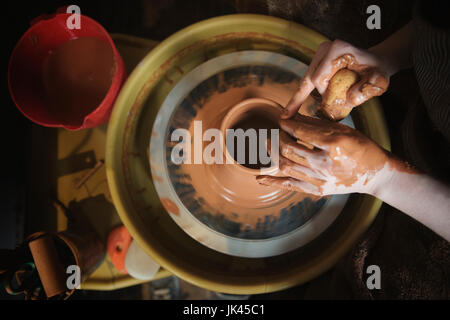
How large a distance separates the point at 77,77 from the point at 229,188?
1.03 meters

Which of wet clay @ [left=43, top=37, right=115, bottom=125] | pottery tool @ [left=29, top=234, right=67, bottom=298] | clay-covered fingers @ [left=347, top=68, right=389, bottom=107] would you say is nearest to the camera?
clay-covered fingers @ [left=347, top=68, right=389, bottom=107]

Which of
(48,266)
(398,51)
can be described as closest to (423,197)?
(398,51)

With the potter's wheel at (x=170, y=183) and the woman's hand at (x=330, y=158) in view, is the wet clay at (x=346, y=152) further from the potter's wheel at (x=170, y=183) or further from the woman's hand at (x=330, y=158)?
the potter's wheel at (x=170, y=183)

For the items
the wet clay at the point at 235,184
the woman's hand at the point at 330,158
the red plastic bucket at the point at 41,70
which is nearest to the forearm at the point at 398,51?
the woman's hand at the point at 330,158

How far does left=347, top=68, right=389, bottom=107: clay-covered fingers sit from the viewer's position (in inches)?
33.6

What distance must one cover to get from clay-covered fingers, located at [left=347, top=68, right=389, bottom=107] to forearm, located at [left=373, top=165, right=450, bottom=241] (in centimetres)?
26

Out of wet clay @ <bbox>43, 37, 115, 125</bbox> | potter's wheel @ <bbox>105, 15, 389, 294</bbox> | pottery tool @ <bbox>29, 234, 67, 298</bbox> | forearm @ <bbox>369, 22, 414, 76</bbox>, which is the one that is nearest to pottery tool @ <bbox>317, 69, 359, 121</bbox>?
forearm @ <bbox>369, 22, 414, 76</bbox>

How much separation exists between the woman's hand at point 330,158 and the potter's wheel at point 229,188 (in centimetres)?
27

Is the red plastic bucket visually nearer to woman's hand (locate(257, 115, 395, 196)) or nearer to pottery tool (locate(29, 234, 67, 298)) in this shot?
pottery tool (locate(29, 234, 67, 298))

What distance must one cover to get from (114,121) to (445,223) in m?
1.33

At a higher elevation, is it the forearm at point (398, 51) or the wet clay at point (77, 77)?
the wet clay at point (77, 77)

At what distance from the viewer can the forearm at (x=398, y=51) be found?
100cm

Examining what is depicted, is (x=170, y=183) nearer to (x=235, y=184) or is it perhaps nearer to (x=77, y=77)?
(x=235, y=184)

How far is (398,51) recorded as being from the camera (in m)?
1.01
